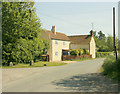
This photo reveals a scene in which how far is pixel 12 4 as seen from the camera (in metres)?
21.4

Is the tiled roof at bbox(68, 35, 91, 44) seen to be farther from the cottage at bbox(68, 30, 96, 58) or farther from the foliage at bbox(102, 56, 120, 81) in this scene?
the foliage at bbox(102, 56, 120, 81)

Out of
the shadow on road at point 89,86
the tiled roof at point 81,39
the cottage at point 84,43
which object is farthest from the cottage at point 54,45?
the shadow on road at point 89,86

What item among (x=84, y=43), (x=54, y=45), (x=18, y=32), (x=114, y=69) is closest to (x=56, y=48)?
(x=54, y=45)

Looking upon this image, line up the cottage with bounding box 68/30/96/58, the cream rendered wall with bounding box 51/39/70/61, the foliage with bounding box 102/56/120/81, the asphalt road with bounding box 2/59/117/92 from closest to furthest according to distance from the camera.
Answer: the asphalt road with bounding box 2/59/117/92, the foliage with bounding box 102/56/120/81, the cream rendered wall with bounding box 51/39/70/61, the cottage with bounding box 68/30/96/58

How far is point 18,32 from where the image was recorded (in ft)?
72.8

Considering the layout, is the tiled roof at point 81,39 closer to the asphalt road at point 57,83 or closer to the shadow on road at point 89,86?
the asphalt road at point 57,83

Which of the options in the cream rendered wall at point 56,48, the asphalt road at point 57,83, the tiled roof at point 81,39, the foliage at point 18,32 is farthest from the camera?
the tiled roof at point 81,39

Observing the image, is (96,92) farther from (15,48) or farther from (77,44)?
(77,44)

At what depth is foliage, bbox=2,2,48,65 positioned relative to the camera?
21.3 meters

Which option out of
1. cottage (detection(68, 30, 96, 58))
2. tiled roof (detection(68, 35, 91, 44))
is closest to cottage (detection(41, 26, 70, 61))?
cottage (detection(68, 30, 96, 58))

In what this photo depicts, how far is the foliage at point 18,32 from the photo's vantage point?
2131cm

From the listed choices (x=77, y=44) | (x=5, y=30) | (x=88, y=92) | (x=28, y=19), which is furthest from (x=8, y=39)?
(x=77, y=44)

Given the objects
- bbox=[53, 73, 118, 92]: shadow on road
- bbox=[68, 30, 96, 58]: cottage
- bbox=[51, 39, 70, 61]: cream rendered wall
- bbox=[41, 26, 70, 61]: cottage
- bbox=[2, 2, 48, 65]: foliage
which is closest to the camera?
bbox=[53, 73, 118, 92]: shadow on road

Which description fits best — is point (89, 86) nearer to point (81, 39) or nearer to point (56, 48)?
point (56, 48)
